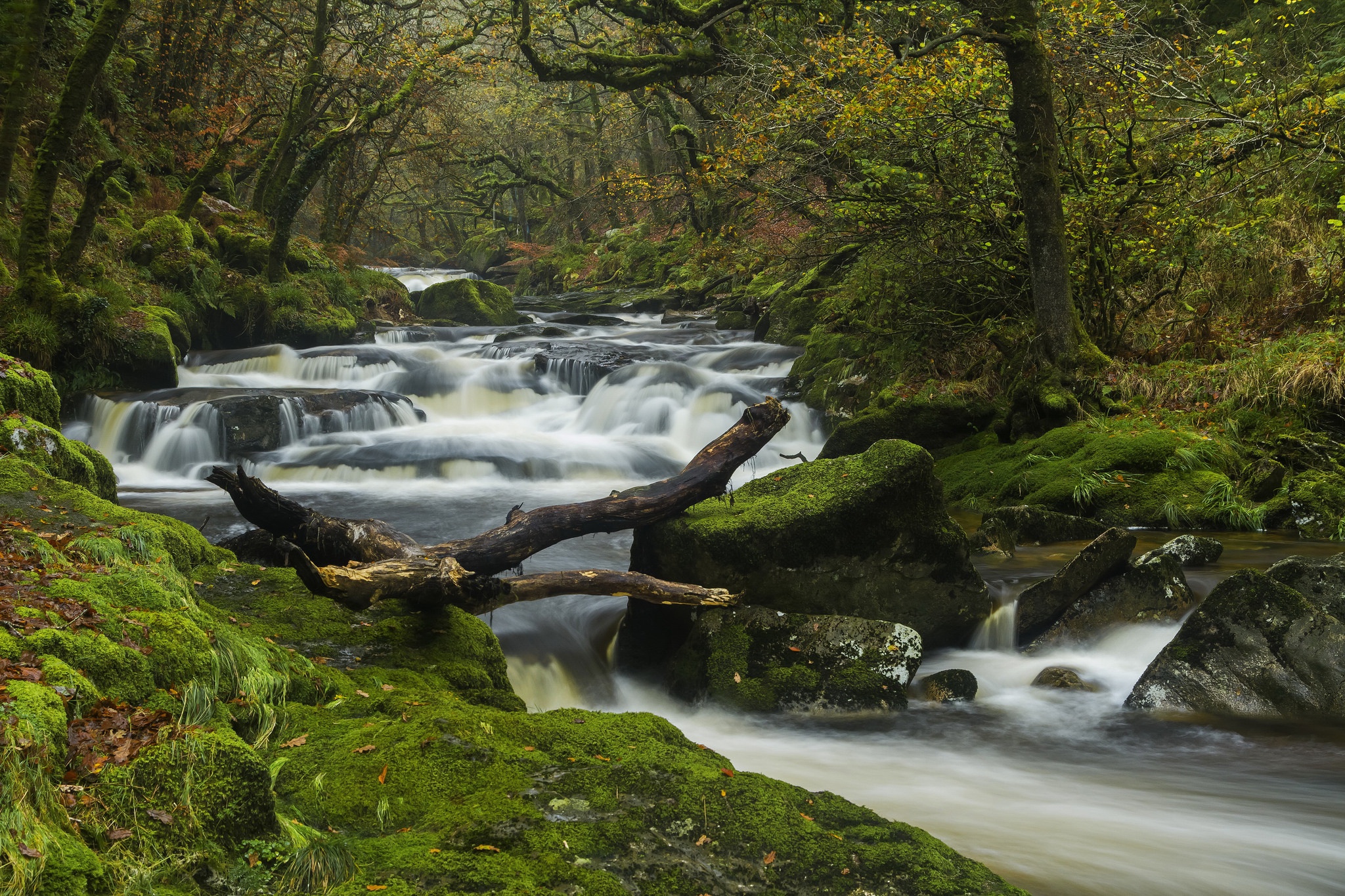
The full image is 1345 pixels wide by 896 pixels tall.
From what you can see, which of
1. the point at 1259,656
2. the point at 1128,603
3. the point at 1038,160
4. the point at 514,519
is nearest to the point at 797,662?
the point at 514,519

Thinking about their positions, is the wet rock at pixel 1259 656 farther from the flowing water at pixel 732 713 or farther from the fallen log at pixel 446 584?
the fallen log at pixel 446 584

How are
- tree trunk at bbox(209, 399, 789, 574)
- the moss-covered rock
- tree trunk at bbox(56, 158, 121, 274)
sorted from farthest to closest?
tree trunk at bbox(56, 158, 121, 274) < tree trunk at bbox(209, 399, 789, 574) < the moss-covered rock

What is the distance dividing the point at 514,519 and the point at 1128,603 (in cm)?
435

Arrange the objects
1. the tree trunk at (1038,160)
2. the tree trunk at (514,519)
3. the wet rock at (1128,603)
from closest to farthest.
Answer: the tree trunk at (514,519) → the wet rock at (1128,603) → the tree trunk at (1038,160)

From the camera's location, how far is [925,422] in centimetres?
1091

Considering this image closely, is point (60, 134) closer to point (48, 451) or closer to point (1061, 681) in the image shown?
point (48, 451)

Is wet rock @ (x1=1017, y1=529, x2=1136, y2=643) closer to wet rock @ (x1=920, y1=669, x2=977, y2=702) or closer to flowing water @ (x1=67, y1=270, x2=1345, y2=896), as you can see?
flowing water @ (x1=67, y1=270, x2=1345, y2=896)

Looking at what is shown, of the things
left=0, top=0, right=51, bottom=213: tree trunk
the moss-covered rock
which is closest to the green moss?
the moss-covered rock

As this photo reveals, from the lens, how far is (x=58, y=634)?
257 centimetres

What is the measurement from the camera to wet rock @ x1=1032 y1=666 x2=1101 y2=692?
5.60 meters

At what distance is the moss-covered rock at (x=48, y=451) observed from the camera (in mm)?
5180

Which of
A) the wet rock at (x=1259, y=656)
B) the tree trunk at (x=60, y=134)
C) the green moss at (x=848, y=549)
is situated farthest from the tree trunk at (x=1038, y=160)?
the tree trunk at (x=60, y=134)

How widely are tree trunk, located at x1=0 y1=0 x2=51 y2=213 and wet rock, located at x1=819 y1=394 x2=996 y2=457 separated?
9962mm

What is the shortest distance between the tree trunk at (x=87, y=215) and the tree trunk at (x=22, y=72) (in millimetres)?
1853
